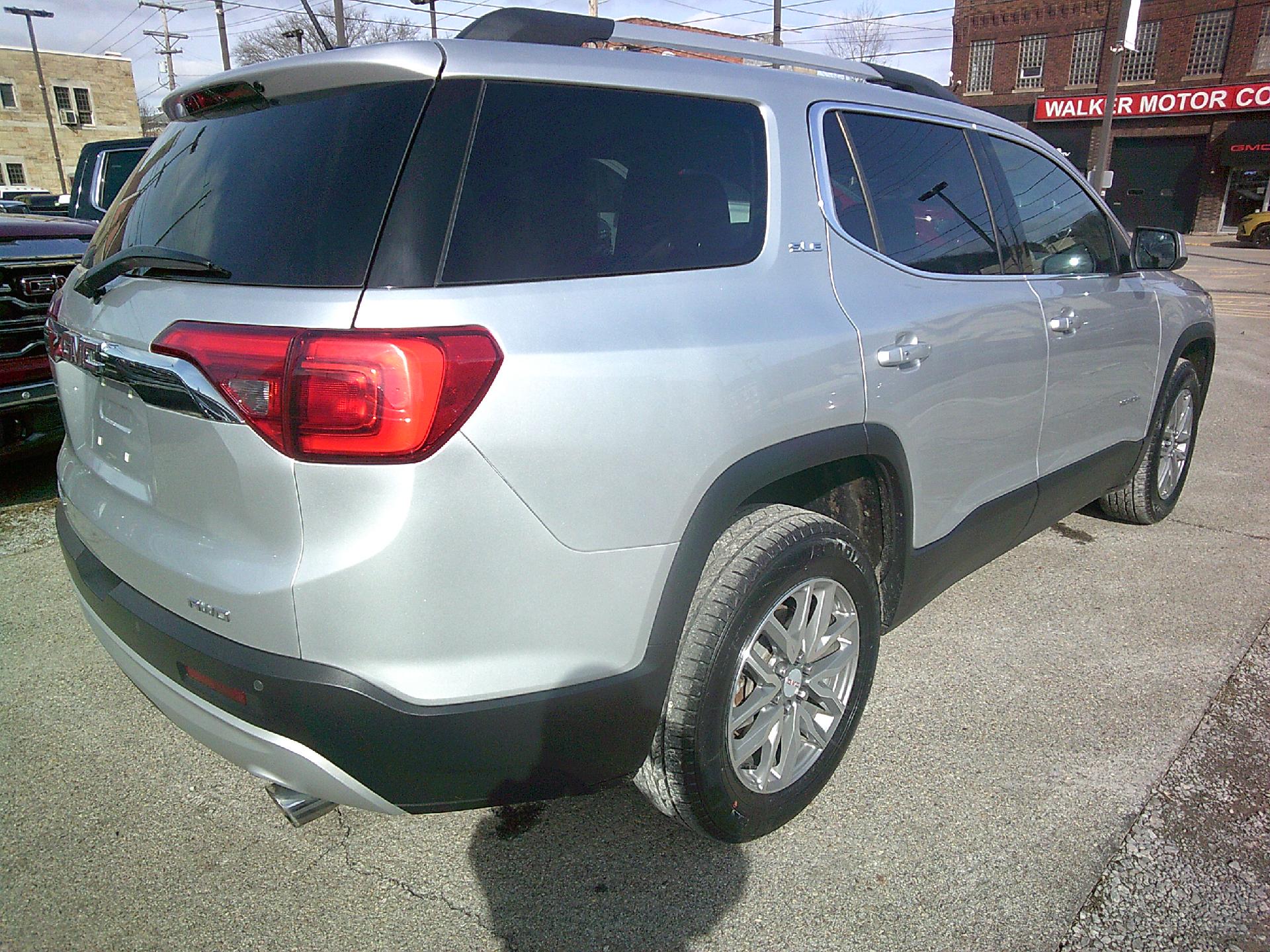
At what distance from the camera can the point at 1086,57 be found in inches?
1398

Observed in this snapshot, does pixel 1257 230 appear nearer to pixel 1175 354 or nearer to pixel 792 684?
pixel 1175 354

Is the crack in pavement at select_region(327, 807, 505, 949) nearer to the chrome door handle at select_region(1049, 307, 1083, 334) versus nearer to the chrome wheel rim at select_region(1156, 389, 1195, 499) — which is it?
the chrome door handle at select_region(1049, 307, 1083, 334)

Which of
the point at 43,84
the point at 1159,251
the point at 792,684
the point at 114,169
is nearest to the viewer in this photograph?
the point at 792,684

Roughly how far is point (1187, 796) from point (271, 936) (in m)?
2.36

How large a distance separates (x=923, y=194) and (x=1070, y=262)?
991mm

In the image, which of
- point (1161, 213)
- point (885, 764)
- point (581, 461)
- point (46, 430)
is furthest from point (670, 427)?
point (1161, 213)

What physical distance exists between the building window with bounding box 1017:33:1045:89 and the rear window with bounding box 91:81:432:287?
41.7m

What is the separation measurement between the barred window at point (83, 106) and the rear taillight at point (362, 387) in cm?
7165

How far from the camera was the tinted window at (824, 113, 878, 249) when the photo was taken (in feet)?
7.73

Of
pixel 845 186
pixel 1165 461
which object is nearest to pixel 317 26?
pixel 845 186

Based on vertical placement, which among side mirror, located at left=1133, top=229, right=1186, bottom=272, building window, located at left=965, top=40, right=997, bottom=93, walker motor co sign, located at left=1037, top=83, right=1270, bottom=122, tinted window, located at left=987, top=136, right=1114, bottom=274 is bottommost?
side mirror, located at left=1133, top=229, right=1186, bottom=272

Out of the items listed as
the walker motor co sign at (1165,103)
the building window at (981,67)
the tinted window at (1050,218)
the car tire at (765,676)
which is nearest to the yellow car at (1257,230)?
the walker motor co sign at (1165,103)

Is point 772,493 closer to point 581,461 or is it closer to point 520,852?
point 581,461

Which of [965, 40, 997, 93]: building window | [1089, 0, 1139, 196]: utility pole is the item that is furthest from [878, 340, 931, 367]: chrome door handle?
[965, 40, 997, 93]: building window
